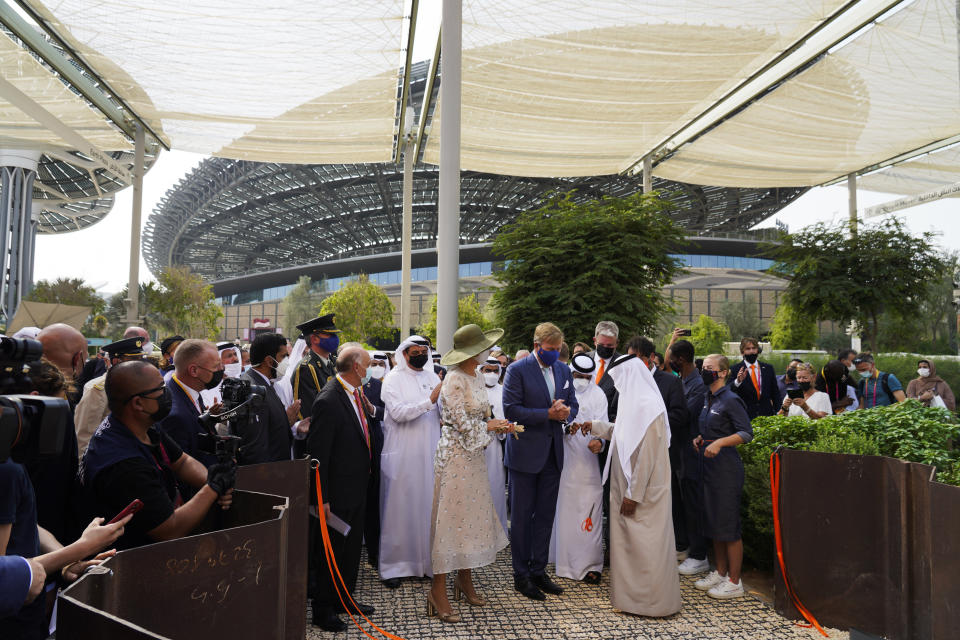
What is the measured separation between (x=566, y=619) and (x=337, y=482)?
1.85 m

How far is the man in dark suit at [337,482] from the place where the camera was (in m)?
4.11

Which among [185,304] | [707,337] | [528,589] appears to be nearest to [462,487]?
[528,589]

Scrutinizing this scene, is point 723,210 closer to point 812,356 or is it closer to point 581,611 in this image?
point 812,356

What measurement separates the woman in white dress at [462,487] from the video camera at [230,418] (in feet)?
5.81

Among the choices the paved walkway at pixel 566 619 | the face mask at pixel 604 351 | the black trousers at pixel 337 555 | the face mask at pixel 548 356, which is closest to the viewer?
the paved walkway at pixel 566 619

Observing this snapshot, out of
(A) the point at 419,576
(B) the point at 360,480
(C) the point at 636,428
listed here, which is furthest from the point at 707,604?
(B) the point at 360,480

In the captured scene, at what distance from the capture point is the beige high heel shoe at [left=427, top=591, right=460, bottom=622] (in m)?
4.11

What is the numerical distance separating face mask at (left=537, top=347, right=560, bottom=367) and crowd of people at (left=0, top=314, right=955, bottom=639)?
0.02 m

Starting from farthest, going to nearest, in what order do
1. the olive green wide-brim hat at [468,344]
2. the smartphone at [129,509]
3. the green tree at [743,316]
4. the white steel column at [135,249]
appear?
1. the green tree at [743,316]
2. the white steel column at [135,249]
3. the olive green wide-brim hat at [468,344]
4. the smartphone at [129,509]

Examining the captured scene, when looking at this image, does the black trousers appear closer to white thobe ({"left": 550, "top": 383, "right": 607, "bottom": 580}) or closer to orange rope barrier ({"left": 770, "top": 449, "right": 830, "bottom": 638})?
white thobe ({"left": 550, "top": 383, "right": 607, "bottom": 580})

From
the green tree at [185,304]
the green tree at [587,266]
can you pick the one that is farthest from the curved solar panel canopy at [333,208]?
the green tree at [587,266]

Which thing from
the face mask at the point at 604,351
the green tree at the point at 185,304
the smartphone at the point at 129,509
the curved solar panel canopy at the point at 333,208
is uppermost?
Answer: the curved solar panel canopy at the point at 333,208

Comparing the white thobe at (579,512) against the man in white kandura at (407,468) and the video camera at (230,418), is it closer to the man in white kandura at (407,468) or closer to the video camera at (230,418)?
the man in white kandura at (407,468)

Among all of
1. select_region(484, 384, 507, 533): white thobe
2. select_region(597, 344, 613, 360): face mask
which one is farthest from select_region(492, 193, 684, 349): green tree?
select_region(597, 344, 613, 360): face mask
